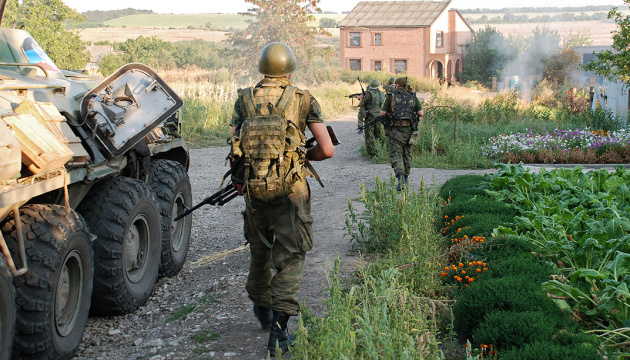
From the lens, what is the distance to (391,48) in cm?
4681

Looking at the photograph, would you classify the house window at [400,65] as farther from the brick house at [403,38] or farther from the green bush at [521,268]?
the green bush at [521,268]

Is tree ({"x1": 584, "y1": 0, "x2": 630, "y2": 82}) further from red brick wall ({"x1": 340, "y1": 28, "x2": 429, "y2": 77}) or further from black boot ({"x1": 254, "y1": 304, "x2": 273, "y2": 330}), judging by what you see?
red brick wall ({"x1": 340, "y1": 28, "x2": 429, "y2": 77})

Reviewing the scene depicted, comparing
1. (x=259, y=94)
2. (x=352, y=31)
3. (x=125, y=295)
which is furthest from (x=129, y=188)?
(x=352, y=31)

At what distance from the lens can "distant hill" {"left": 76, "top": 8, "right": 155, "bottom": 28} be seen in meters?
98.7

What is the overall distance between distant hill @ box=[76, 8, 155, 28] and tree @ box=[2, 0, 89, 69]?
76.4 m

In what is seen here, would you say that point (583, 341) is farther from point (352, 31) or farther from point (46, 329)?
point (352, 31)

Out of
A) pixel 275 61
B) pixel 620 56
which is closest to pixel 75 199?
pixel 275 61

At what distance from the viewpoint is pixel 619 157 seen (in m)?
12.3

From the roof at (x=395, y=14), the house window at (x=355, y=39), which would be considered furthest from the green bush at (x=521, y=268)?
the house window at (x=355, y=39)

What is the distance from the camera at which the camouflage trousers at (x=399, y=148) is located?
9.95 m

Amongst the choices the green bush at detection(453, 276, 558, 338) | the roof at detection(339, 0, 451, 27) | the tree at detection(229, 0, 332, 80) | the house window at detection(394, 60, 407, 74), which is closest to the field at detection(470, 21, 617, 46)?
the roof at detection(339, 0, 451, 27)

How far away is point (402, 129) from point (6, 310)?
7478 mm

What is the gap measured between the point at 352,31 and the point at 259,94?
147 feet

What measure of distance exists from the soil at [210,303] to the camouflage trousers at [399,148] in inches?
50.0
